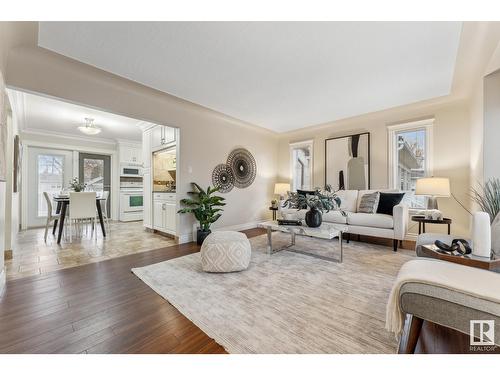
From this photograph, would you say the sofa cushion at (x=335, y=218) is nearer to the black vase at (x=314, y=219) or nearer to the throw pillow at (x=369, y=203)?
the throw pillow at (x=369, y=203)

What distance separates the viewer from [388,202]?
138 inches

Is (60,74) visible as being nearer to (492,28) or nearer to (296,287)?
(296,287)

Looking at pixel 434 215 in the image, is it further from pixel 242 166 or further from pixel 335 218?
pixel 242 166

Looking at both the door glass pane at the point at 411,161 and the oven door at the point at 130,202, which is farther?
the oven door at the point at 130,202

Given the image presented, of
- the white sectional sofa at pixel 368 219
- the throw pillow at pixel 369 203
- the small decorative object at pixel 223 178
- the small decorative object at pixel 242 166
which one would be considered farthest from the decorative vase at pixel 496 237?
the small decorative object at pixel 242 166

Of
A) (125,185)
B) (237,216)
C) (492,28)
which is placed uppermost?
(492,28)

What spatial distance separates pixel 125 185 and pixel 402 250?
687 cm

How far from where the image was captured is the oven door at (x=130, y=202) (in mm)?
6070

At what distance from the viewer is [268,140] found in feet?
18.5

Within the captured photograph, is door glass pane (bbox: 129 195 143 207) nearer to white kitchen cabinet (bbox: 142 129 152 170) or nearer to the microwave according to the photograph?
the microwave

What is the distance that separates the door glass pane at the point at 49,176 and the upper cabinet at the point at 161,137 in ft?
10.0

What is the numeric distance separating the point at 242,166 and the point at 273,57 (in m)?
2.80

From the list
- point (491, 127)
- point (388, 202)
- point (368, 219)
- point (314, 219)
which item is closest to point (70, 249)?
point (314, 219)
